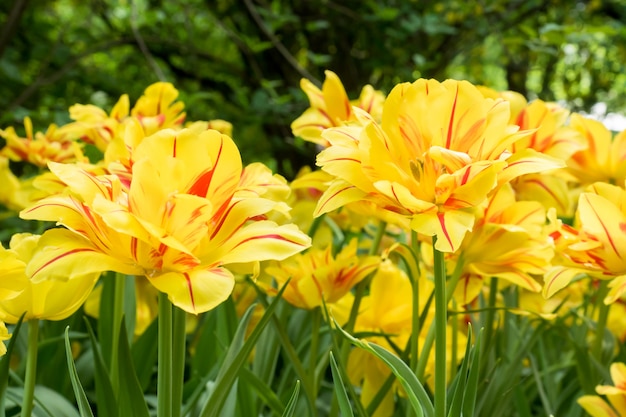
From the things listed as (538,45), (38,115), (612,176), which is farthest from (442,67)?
(612,176)

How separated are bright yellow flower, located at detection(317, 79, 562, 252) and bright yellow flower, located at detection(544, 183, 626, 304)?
9 centimetres

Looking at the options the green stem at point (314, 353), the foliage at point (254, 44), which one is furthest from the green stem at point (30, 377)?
the foliage at point (254, 44)

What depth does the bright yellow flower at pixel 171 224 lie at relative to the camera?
38cm

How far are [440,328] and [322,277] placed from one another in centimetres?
21

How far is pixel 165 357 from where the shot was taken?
1.36 ft

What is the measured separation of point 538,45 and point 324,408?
0.97 metres

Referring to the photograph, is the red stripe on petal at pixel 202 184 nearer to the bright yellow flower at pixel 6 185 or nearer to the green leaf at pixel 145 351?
the green leaf at pixel 145 351

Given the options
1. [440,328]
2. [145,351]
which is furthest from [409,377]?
[145,351]

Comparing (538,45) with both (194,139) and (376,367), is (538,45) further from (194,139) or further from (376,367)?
(194,139)

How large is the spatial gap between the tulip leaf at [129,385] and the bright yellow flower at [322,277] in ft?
0.58

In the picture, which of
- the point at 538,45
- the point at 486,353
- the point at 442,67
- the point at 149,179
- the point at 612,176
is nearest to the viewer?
the point at 149,179

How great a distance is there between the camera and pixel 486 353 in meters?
0.66

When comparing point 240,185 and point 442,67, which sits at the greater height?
point 240,185

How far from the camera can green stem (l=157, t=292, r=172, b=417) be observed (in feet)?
1.35
